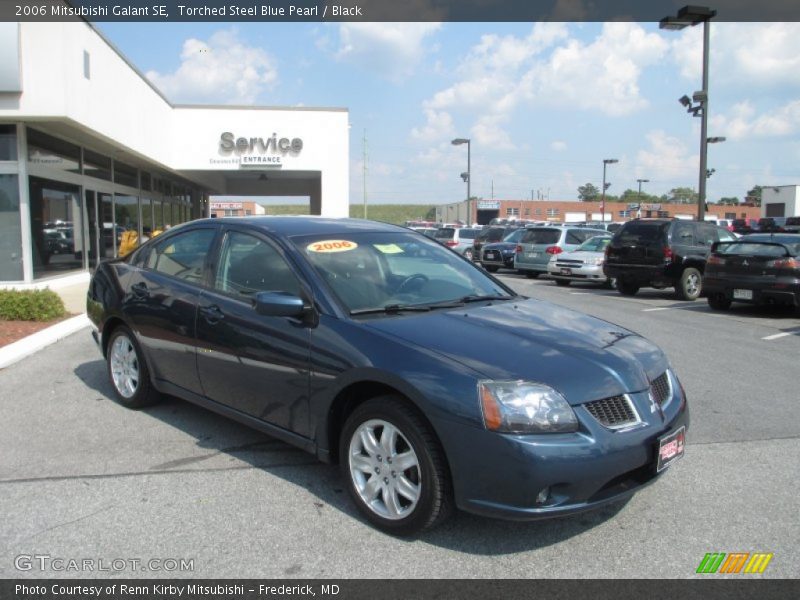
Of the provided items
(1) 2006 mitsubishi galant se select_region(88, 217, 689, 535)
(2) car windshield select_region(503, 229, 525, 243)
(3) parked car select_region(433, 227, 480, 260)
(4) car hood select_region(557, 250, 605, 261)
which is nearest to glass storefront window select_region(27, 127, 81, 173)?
(1) 2006 mitsubishi galant se select_region(88, 217, 689, 535)

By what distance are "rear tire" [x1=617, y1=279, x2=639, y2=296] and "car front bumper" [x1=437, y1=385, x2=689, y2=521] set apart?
44.3ft

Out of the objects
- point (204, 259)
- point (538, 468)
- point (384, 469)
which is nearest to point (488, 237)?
point (204, 259)

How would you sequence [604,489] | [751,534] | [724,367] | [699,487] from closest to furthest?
[604,489] → [751,534] → [699,487] → [724,367]

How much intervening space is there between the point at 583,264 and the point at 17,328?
13714 mm

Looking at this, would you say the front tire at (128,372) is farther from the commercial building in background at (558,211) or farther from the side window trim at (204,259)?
the commercial building in background at (558,211)

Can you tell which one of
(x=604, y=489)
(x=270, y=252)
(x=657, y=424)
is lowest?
(x=604, y=489)

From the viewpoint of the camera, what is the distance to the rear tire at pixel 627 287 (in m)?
16.0

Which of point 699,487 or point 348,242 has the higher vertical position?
point 348,242

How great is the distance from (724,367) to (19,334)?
8.59m

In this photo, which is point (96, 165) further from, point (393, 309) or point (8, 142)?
point (393, 309)

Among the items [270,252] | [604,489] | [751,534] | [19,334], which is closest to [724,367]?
[751,534]
